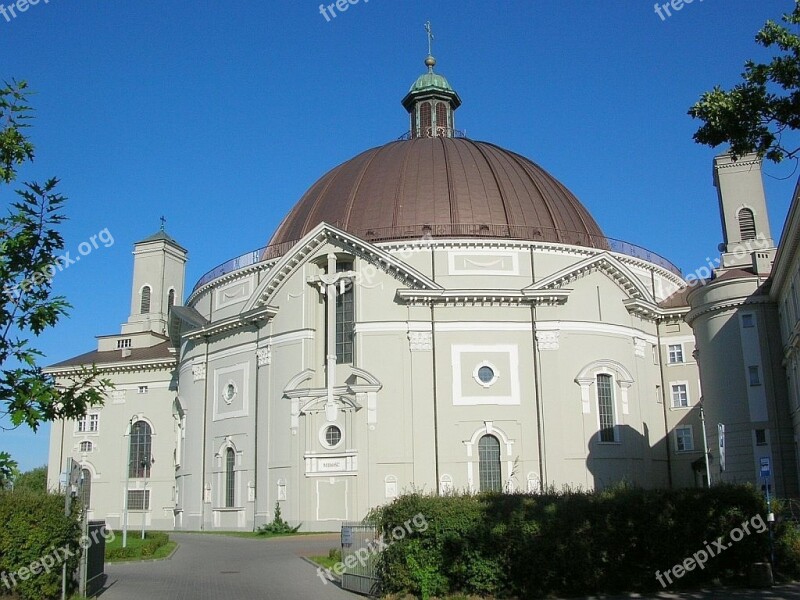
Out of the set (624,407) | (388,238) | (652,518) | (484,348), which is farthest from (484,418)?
(652,518)

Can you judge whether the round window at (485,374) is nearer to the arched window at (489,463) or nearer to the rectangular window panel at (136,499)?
the arched window at (489,463)

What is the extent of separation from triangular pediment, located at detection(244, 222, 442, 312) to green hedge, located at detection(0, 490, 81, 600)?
26.8m

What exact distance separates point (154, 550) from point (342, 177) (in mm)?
28361

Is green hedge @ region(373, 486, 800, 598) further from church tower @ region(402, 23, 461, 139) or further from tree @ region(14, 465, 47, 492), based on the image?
church tower @ region(402, 23, 461, 139)

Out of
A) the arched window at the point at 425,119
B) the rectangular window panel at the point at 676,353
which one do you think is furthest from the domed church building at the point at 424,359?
the arched window at the point at 425,119

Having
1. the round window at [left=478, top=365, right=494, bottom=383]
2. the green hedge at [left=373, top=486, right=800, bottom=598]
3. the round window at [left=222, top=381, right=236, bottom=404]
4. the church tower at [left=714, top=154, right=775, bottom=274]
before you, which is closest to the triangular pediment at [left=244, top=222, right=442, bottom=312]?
the round window at [left=478, top=365, right=494, bottom=383]

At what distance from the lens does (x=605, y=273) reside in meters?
46.6

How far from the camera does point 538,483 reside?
42031 mm

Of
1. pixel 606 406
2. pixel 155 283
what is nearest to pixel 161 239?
pixel 155 283

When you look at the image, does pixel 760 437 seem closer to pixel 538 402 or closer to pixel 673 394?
pixel 538 402

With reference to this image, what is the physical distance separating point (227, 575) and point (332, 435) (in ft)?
61.9

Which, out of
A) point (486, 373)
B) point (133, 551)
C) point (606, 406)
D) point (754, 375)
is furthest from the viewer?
point (606, 406)

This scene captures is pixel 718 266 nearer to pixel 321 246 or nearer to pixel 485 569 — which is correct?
pixel 321 246

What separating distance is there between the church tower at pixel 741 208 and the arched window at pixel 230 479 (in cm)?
3134
